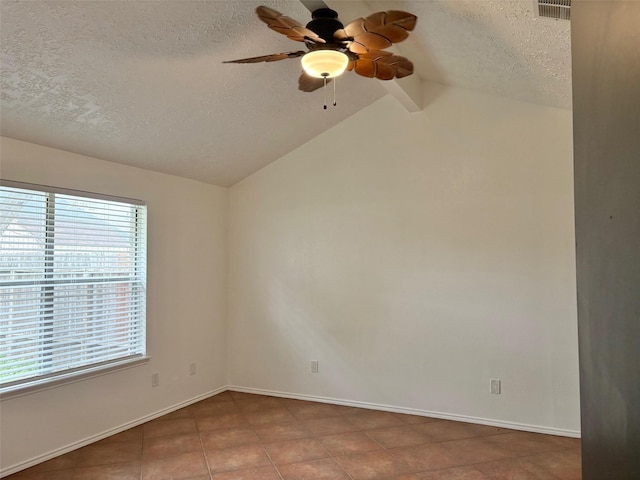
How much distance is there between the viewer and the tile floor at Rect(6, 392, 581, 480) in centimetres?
273

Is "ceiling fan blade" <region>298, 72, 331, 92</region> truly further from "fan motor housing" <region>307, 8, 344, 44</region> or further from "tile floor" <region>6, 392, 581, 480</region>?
"tile floor" <region>6, 392, 581, 480</region>

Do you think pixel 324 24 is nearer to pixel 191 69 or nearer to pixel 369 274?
pixel 191 69

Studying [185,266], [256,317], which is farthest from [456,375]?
[185,266]

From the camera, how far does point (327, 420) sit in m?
3.65

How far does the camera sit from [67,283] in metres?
3.11

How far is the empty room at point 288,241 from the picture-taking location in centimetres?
242

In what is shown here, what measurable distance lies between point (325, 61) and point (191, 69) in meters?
1.09

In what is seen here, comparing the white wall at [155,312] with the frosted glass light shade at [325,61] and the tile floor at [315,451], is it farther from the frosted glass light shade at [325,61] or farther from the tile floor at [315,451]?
the frosted glass light shade at [325,61]

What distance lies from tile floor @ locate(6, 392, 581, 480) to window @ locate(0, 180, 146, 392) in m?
0.66

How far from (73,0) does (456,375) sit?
3649 mm

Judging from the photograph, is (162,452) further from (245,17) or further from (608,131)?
(608,131)

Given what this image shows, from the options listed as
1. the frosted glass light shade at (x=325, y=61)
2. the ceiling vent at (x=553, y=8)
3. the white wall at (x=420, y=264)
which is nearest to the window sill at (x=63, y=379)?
the white wall at (x=420, y=264)

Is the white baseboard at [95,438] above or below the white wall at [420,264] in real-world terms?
below

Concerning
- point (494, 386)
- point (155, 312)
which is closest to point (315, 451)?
point (494, 386)
